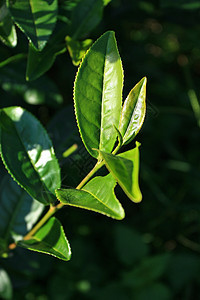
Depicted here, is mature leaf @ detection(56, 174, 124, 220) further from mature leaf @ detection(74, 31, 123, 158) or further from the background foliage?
the background foliage

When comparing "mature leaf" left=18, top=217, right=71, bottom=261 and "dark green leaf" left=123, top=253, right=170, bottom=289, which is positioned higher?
"mature leaf" left=18, top=217, right=71, bottom=261

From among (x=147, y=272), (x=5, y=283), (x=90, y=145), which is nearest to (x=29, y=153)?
(x=90, y=145)

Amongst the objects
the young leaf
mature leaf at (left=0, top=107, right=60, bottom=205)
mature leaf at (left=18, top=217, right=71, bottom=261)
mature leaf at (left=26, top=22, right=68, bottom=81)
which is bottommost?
mature leaf at (left=18, top=217, right=71, bottom=261)

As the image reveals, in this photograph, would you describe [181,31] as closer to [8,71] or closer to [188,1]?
[188,1]

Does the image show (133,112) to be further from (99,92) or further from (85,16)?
(85,16)

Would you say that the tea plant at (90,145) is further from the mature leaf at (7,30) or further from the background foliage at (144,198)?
the background foliage at (144,198)

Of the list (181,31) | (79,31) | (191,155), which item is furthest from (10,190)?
(181,31)

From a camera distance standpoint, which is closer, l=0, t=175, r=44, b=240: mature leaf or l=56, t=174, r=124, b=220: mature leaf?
l=56, t=174, r=124, b=220: mature leaf

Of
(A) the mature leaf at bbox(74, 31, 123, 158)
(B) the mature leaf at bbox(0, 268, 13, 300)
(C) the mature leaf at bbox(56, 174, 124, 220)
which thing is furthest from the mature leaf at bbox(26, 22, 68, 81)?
(B) the mature leaf at bbox(0, 268, 13, 300)
